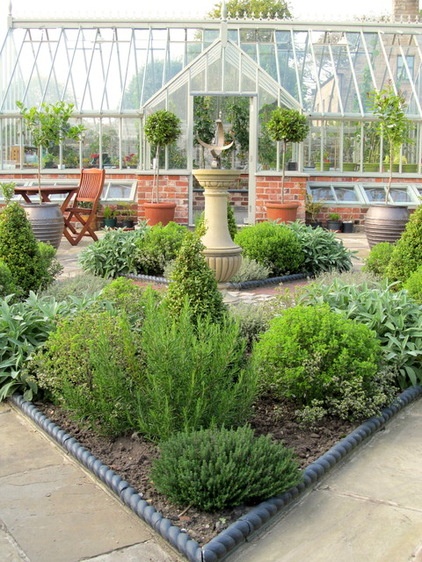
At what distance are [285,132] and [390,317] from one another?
9277 mm

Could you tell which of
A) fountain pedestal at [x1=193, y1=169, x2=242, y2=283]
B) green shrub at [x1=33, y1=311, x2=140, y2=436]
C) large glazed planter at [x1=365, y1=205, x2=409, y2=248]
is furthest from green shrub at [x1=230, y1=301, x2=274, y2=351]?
large glazed planter at [x1=365, y1=205, x2=409, y2=248]

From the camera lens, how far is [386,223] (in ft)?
36.3

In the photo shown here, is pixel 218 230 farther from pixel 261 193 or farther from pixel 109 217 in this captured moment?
pixel 109 217

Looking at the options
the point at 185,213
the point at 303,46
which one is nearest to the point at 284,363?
the point at 185,213

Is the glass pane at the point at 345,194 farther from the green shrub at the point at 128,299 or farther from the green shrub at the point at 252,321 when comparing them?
the green shrub at the point at 128,299

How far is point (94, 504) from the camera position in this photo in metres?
3.15

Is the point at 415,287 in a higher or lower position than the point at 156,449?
higher

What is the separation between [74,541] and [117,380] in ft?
3.20

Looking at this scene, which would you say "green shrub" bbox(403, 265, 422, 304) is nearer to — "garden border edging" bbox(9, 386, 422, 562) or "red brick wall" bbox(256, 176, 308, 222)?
"garden border edging" bbox(9, 386, 422, 562)

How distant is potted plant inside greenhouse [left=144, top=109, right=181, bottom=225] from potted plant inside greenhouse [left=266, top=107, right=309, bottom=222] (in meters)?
1.88

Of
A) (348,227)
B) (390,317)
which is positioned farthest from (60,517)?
(348,227)

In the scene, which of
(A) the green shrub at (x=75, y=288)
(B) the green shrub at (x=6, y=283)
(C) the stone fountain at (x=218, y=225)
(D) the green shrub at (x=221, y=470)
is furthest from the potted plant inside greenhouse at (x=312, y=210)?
(D) the green shrub at (x=221, y=470)

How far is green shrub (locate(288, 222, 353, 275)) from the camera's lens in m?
9.20

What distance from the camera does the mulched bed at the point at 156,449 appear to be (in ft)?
9.68
